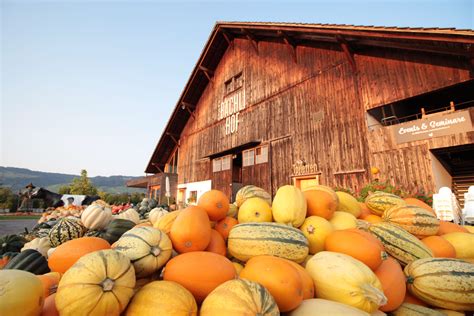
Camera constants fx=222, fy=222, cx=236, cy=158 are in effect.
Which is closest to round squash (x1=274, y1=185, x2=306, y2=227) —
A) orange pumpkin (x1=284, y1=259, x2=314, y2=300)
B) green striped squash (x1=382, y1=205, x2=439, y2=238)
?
orange pumpkin (x1=284, y1=259, x2=314, y2=300)

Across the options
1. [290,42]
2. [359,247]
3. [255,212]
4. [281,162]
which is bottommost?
[359,247]

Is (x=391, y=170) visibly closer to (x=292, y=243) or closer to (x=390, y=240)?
(x=390, y=240)

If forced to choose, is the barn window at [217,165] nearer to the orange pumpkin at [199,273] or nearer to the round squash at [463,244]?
the round squash at [463,244]

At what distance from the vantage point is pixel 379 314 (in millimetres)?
1385

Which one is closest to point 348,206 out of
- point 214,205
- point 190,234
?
point 214,205

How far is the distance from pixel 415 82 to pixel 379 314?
8941mm

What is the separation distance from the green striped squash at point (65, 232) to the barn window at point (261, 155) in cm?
1079

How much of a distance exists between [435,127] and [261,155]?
787 centimetres

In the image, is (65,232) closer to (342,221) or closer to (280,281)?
(280,281)

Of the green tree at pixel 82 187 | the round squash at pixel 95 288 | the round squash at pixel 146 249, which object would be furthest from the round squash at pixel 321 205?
the green tree at pixel 82 187

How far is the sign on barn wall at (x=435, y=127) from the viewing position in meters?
6.72

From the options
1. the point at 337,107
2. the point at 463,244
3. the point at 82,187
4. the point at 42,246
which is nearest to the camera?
the point at 463,244

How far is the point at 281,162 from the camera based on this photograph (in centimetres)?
1199

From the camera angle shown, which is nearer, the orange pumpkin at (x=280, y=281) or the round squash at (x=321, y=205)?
the orange pumpkin at (x=280, y=281)
